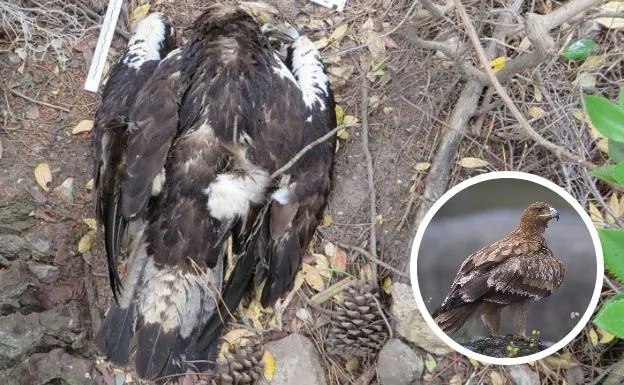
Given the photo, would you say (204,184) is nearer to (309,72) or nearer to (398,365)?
(309,72)

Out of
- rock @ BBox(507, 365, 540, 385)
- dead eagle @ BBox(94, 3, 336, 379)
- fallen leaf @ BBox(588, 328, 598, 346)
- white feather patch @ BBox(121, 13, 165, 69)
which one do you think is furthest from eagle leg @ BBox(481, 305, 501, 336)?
white feather patch @ BBox(121, 13, 165, 69)

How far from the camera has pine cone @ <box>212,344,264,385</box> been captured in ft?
8.07

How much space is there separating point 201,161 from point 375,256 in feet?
2.59

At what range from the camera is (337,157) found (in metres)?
2.61

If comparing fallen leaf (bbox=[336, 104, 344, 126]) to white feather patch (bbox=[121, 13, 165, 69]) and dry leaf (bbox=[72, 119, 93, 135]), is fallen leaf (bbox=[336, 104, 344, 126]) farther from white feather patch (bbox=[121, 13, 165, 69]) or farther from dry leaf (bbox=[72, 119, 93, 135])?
dry leaf (bbox=[72, 119, 93, 135])

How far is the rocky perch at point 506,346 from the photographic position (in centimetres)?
204

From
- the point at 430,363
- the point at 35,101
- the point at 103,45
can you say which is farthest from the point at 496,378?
the point at 35,101

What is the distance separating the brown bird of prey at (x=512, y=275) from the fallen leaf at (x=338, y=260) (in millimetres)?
596

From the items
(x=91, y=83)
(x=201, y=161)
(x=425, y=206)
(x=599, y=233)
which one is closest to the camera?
(x=599, y=233)

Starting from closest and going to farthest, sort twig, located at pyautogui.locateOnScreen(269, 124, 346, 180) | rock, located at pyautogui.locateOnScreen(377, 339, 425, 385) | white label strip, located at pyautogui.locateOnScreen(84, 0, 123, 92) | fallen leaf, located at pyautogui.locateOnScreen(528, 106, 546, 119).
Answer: twig, located at pyautogui.locateOnScreen(269, 124, 346, 180), rock, located at pyautogui.locateOnScreen(377, 339, 425, 385), fallen leaf, located at pyautogui.locateOnScreen(528, 106, 546, 119), white label strip, located at pyautogui.locateOnScreen(84, 0, 123, 92)

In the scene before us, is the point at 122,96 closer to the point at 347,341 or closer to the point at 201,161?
the point at 201,161

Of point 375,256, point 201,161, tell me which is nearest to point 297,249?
point 375,256

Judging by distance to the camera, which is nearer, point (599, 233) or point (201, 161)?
point (599, 233)

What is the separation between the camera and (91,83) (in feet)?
8.91
